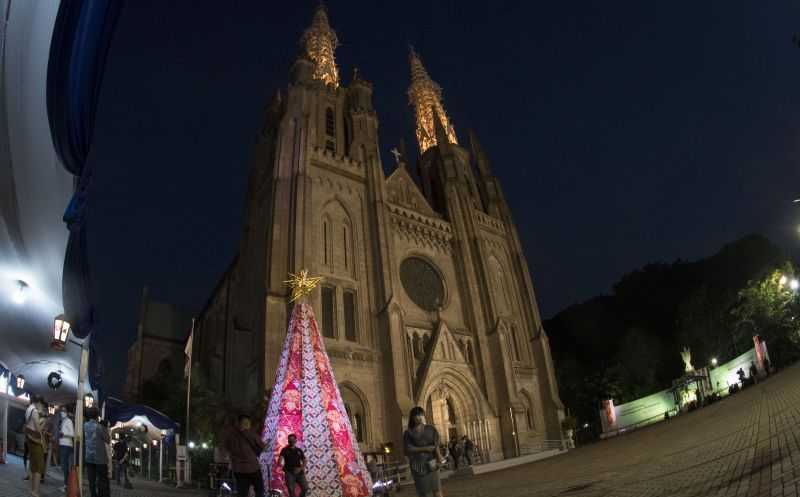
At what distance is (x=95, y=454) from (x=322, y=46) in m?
39.1

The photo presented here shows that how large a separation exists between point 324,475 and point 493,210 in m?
31.5

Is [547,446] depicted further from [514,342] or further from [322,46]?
[322,46]

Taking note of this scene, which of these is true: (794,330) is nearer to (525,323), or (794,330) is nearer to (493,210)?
(525,323)

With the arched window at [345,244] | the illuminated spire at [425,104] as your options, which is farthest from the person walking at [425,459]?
the illuminated spire at [425,104]

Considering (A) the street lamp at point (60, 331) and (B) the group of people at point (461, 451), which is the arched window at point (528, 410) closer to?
(B) the group of people at point (461, 451)

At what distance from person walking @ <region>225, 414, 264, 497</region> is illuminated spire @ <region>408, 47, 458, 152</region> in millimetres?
39385

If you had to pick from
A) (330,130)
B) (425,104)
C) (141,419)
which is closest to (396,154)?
(330,130)

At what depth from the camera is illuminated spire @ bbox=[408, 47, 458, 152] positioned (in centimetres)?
4578

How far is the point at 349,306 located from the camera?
24.3 m

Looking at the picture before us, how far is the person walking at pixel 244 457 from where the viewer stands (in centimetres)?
659

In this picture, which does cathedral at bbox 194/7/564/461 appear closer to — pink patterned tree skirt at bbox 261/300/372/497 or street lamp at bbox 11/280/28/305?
pink patterned tree skirt at bbox 261/300/372/497

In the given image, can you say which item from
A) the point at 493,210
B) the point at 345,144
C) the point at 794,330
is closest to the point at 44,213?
the point at 345,144

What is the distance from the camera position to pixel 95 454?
775cm

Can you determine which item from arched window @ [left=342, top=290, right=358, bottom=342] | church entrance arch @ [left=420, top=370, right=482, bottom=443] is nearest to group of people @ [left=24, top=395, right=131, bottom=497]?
arched window @ [left=342, top=290, right=358, bottom=342]
